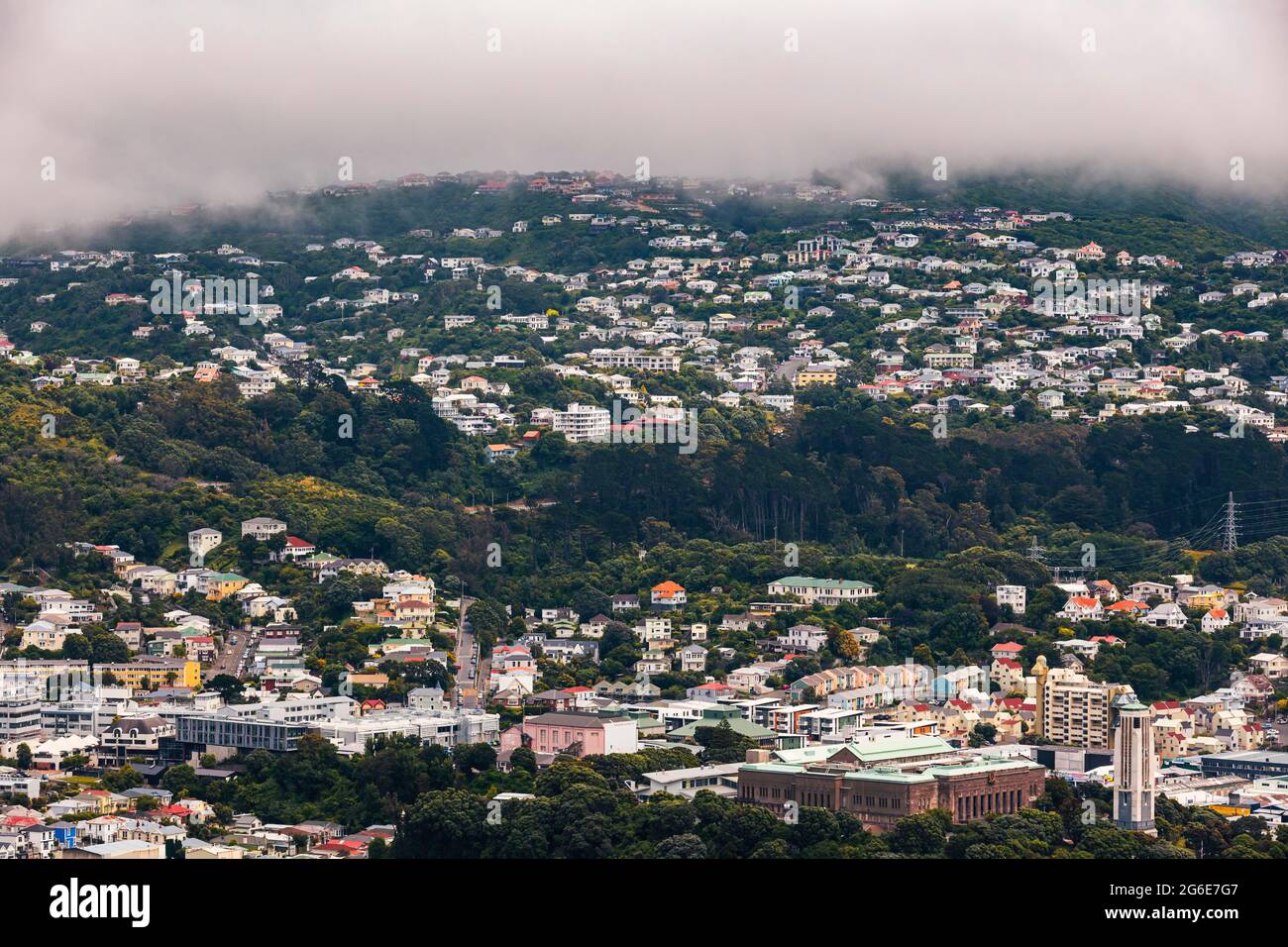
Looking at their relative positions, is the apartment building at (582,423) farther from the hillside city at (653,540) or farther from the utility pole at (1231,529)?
the utility pole at (1231,529)

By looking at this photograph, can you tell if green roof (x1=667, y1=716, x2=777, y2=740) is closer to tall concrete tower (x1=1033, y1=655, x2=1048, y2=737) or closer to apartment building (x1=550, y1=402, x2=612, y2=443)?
tall concrete tower (x1=1033, y1=655, x2=1048, y2=737)

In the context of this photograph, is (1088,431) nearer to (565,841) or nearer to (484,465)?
(484,465)

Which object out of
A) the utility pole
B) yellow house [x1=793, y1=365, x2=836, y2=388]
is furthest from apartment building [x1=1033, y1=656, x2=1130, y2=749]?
yellow house [x1=793, y1=365, x2=836, y2=388]

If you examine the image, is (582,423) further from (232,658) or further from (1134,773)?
(1134,773)
